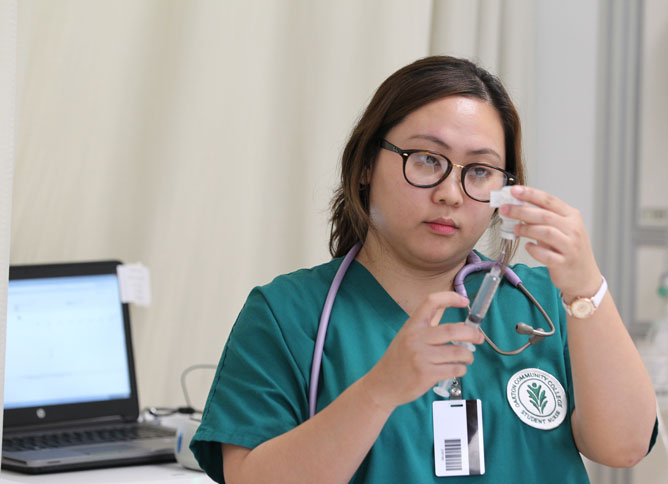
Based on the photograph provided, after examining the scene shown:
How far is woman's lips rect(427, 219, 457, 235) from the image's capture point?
109 cm

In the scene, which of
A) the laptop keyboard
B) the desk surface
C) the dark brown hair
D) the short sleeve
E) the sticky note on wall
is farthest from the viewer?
the sticky note on wall

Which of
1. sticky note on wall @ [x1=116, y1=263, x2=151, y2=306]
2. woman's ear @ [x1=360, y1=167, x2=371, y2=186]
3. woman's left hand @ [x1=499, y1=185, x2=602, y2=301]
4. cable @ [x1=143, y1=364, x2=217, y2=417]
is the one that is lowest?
cable @ [x1=143, y1=364, x2=217, y2=417]

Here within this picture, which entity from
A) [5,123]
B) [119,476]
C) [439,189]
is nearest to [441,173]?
[439,189]

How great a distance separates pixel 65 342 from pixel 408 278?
2.63ft

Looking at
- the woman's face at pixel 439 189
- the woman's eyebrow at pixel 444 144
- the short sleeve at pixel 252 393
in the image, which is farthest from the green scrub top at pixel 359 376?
the woman's eyebrow at pixel 444 144

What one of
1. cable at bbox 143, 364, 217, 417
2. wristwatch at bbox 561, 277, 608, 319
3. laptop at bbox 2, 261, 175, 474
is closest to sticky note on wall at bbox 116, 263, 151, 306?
laptop at bbox 2, 261, 175, 474

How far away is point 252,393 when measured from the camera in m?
1.04

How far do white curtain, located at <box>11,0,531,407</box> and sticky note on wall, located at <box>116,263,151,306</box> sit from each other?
9cm

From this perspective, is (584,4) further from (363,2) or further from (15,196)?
(15,196)

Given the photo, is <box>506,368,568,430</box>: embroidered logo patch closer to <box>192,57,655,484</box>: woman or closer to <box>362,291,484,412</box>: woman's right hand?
<box>192,57,655,484</box>: woman

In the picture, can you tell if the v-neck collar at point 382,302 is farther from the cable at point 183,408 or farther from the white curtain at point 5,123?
the cable at point 183,408

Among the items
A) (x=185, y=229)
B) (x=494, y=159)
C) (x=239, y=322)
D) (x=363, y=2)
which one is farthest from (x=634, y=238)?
(x=239, y=322)

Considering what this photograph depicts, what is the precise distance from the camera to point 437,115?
43.8 inches

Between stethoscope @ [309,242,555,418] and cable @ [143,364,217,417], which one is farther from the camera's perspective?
cable @ [143,364,217,417]
